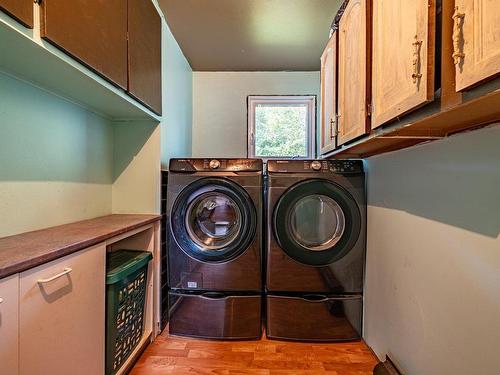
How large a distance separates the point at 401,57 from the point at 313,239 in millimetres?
1258

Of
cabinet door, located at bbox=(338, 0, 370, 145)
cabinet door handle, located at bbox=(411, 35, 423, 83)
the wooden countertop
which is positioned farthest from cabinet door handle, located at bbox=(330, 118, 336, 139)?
the wooden countertop

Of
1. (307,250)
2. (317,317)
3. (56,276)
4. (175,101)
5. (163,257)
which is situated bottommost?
(317,317)

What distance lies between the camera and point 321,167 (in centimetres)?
184

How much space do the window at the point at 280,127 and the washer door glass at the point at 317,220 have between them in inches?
46.0

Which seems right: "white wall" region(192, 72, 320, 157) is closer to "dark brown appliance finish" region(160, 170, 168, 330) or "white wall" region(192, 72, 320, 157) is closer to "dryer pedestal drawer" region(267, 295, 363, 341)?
"dark brown appliance finish" region(160, 170, 168, 330)

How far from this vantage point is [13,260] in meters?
0.79

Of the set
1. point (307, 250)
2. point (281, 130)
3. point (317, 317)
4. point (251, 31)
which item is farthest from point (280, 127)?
point (317, 317)

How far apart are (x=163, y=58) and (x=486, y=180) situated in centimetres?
197

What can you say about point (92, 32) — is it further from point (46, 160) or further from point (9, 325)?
point (9, 325)

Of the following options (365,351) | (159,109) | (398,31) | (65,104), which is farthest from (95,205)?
(365,351)

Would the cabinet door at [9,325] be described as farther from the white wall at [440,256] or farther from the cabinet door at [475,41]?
the white wall at [440,256]

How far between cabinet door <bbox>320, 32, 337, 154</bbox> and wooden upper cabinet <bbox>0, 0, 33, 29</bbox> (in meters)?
1.45

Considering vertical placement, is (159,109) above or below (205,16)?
below

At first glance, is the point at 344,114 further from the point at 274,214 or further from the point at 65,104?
the point at 65,104
